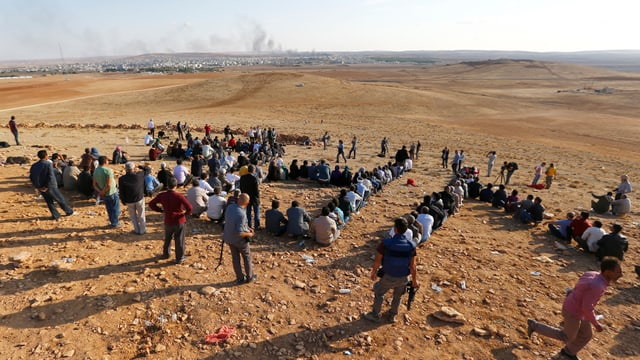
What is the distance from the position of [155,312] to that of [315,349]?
3124mm

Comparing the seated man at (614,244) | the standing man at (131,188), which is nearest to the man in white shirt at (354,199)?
the standing man at (131,188)

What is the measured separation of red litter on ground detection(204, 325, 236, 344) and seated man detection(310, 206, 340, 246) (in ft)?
12.8

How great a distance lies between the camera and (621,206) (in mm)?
14578

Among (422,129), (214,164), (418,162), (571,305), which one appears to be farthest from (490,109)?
(571,305)

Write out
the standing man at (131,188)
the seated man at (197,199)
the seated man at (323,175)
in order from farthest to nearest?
the seated man at (323,175) < the seated man at (197,199) < the standing man at (131,188)

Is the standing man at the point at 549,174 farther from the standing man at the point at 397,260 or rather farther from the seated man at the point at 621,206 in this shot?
the standing man at the point at 397,260

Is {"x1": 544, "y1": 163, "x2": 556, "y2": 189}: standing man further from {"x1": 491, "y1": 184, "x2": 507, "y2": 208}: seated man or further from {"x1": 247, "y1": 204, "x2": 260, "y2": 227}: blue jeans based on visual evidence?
{"x1": 247, "y1": 204, "x2": 260, "y2": 227}: blue jeans

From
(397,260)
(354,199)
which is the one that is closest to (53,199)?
(354,199)

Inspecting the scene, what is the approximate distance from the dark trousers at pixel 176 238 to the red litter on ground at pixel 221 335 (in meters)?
2.48

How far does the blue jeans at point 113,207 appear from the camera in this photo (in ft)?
30.6

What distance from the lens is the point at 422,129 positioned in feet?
134

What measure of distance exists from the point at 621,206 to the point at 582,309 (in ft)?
39.5

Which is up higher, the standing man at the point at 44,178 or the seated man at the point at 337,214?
the standing man at the point at 44,178

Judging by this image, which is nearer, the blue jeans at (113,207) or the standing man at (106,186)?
the standing man at (106,186)
